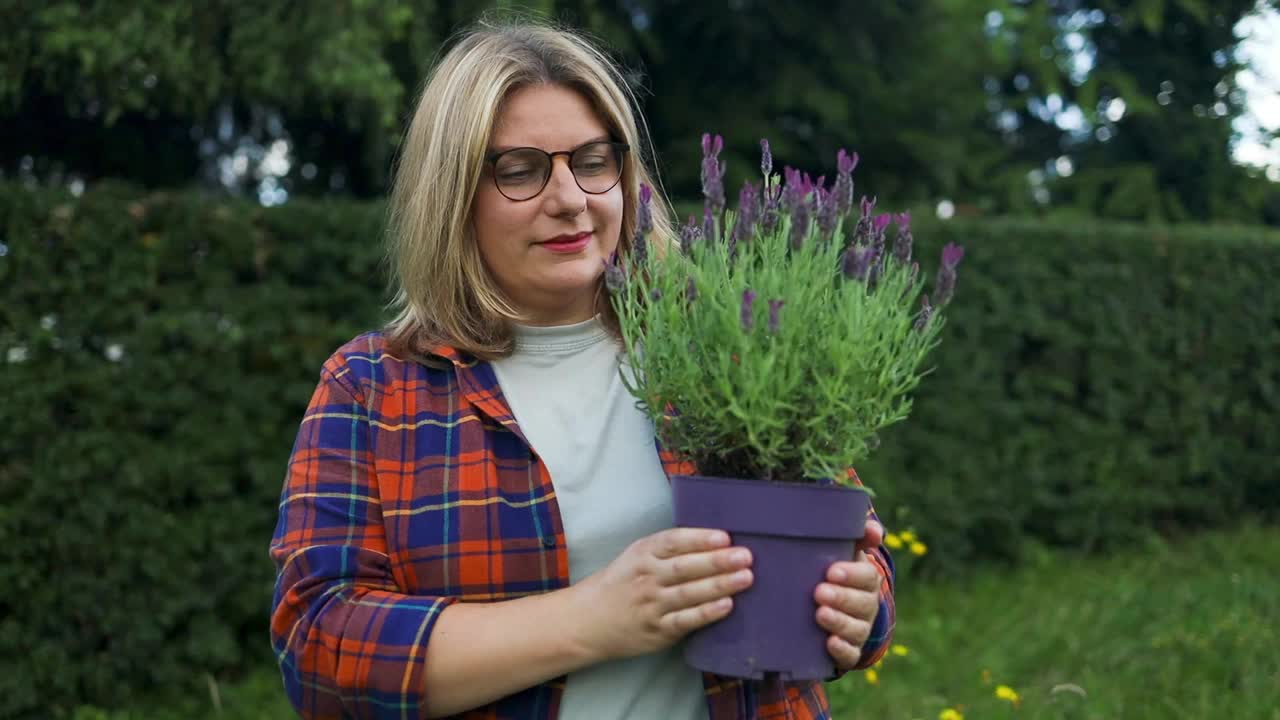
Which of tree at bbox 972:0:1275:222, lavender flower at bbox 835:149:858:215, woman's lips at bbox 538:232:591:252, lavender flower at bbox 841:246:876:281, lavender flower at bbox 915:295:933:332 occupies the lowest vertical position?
lavender flower at bbox 915:295:933:332

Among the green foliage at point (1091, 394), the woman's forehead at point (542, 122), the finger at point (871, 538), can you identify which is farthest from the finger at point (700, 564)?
the green foliage at point (1091, 394)

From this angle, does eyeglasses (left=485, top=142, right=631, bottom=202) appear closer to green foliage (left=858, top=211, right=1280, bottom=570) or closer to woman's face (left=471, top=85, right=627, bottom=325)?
woman's face (left=471, top=85, right=627, bottom=325)

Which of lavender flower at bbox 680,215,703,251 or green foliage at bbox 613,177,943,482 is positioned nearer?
green foliage at bbox 613,177,943,482

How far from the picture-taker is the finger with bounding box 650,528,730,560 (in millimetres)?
1309

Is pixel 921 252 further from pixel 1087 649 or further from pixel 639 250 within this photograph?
pixel 639 250

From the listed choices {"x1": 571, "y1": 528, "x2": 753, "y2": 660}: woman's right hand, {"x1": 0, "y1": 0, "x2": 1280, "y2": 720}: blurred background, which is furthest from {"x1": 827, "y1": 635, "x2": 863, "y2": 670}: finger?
{"x1": 0, "y1": 0, "x2": 1280, "y2": 720}: blurred background

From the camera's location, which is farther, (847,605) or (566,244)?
(566,244)

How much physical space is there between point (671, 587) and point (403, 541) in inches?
15.9

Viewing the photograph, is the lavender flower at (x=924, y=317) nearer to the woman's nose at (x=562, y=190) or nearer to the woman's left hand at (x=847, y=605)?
the woman's left hand at (x=847, y=605)

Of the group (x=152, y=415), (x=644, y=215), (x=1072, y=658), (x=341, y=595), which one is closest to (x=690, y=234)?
(x=644, y=215)

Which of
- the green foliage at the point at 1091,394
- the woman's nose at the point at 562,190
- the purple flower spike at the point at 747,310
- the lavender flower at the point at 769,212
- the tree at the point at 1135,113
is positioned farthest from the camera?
the tree at the point at 1135,113

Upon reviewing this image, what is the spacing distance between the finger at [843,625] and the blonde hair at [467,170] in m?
0.58

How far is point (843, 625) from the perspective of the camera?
134 centimetres

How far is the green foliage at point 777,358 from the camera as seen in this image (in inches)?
51.5
